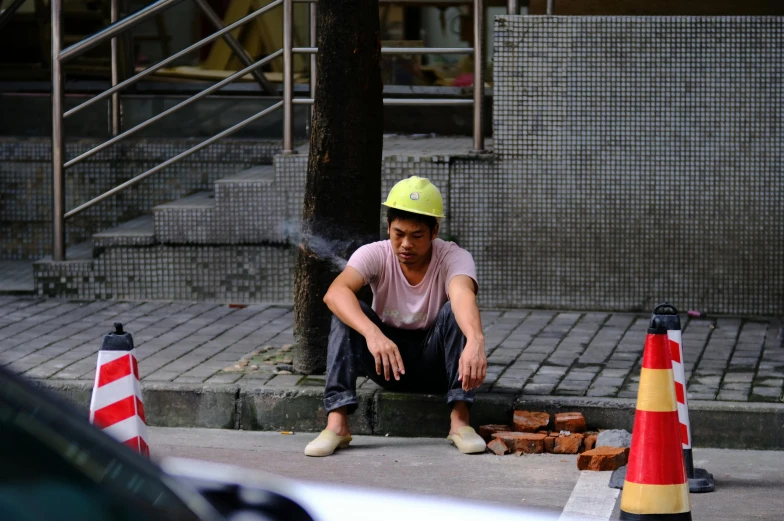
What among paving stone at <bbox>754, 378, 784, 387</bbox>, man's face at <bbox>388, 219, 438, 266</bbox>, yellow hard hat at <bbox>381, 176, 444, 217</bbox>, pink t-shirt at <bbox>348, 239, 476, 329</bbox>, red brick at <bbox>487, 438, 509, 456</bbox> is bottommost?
red brick at <bbox>487, 438, 509, 456</bbox>

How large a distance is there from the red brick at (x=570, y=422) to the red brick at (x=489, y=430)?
9.5 inches

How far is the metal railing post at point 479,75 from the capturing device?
8422 millimetres

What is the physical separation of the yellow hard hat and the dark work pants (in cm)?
45

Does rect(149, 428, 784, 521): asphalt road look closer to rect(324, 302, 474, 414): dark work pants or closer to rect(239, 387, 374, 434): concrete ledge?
rect(239, 387, 374, 434): concrete ledge

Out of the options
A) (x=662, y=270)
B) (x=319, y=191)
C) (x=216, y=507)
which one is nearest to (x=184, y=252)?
(x=319, y=191)

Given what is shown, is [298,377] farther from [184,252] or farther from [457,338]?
[184,252]

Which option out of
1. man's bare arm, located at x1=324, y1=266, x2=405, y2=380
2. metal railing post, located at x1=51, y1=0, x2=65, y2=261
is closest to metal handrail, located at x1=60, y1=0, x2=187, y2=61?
metal railing post, located at x1=51, y1=0, x2=65, y2=261

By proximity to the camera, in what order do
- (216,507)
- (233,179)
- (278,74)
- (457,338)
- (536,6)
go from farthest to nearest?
(278,74) < (536,6) < (233,179) < (457,338) < (216,507)

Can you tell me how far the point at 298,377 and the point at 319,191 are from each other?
944mm

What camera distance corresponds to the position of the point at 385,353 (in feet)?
18.5

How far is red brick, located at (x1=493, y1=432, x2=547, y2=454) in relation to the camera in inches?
231

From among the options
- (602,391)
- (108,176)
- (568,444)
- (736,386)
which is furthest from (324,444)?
(108,176)

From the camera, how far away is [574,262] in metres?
8.35

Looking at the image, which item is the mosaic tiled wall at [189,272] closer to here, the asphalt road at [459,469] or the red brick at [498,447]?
the asphalt road at [459,469]
